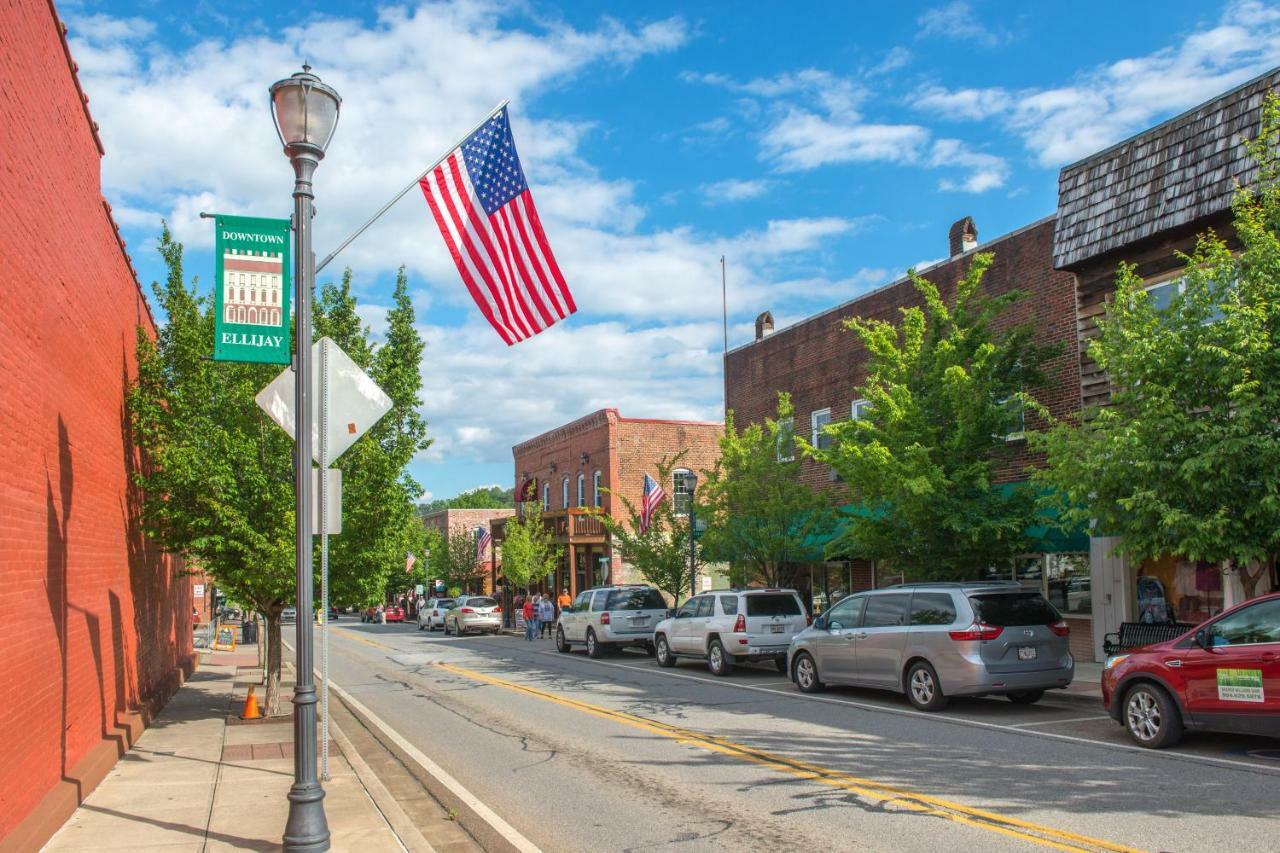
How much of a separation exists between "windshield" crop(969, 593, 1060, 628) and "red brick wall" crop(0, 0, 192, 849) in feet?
33.0

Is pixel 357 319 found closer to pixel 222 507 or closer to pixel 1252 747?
pixel 222 507

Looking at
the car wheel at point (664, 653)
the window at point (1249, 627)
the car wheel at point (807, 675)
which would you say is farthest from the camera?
the car wheel at point (664, 653)

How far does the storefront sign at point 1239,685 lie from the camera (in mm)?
9297

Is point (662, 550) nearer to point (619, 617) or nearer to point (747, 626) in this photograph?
point (619, 617)

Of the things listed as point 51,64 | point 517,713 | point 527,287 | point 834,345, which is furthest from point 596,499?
point 51,64

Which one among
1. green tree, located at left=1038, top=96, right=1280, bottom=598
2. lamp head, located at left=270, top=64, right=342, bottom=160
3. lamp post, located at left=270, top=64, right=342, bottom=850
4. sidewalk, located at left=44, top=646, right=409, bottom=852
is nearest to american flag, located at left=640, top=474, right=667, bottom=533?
sidewalk, located at left=44, top=646, right=409, bottom=852

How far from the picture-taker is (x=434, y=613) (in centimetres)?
4628

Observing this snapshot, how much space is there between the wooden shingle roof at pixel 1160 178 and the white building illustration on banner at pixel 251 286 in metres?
13.0

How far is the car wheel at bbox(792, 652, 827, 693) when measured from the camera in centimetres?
1582

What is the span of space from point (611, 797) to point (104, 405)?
6974 mm

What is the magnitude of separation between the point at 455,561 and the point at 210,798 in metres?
49.4

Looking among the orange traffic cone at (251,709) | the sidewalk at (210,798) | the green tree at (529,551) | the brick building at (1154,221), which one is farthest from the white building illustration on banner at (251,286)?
the green tree at (529,551)

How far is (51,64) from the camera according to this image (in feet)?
28.1

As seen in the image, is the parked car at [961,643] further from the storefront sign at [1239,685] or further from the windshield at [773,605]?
the windshield at [773,605]
